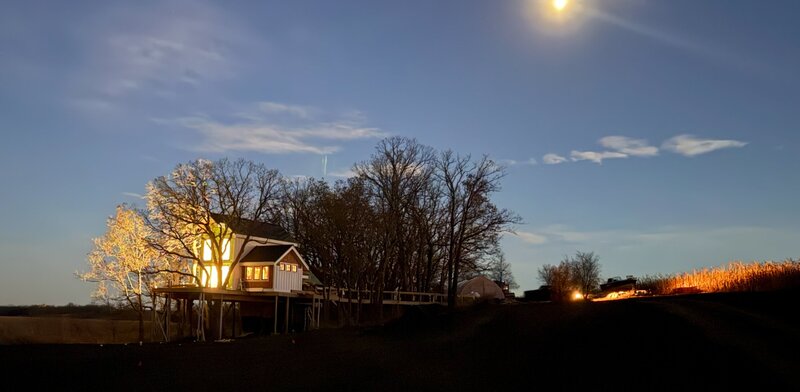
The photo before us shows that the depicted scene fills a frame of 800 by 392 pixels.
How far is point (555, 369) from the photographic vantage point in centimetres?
1548

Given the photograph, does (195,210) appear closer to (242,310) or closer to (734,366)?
(242,310)

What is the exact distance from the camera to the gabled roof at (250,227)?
53.6 metres

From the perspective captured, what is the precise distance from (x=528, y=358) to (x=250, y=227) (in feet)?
135

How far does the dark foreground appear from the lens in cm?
1426

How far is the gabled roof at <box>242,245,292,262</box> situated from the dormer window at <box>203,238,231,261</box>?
1.49 metres

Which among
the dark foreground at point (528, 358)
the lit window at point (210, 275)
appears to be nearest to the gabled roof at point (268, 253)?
the lit window at point (210, 275)

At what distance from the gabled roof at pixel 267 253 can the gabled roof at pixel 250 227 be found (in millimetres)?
1729

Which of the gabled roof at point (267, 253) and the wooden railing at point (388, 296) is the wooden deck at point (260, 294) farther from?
the gabled roof at point (267, 253)

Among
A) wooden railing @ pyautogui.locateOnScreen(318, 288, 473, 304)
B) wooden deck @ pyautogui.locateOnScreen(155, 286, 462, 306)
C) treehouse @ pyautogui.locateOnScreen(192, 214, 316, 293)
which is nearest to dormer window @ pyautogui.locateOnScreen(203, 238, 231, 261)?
treehouse @ pyautogui.locateOnScreen(192, 214, 316, 293)

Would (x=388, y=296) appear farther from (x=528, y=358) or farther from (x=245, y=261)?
(x=528, y=358)

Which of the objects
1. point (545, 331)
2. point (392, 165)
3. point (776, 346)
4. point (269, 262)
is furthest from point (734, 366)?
point (392, 165)

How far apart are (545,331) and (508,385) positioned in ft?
17.2

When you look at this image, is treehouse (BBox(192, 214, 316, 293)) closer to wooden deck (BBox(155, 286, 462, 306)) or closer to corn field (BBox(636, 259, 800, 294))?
wooden deck (BBox(155, 286, 462, 306))

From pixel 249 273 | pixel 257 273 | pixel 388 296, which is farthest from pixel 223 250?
pixel 388 296
